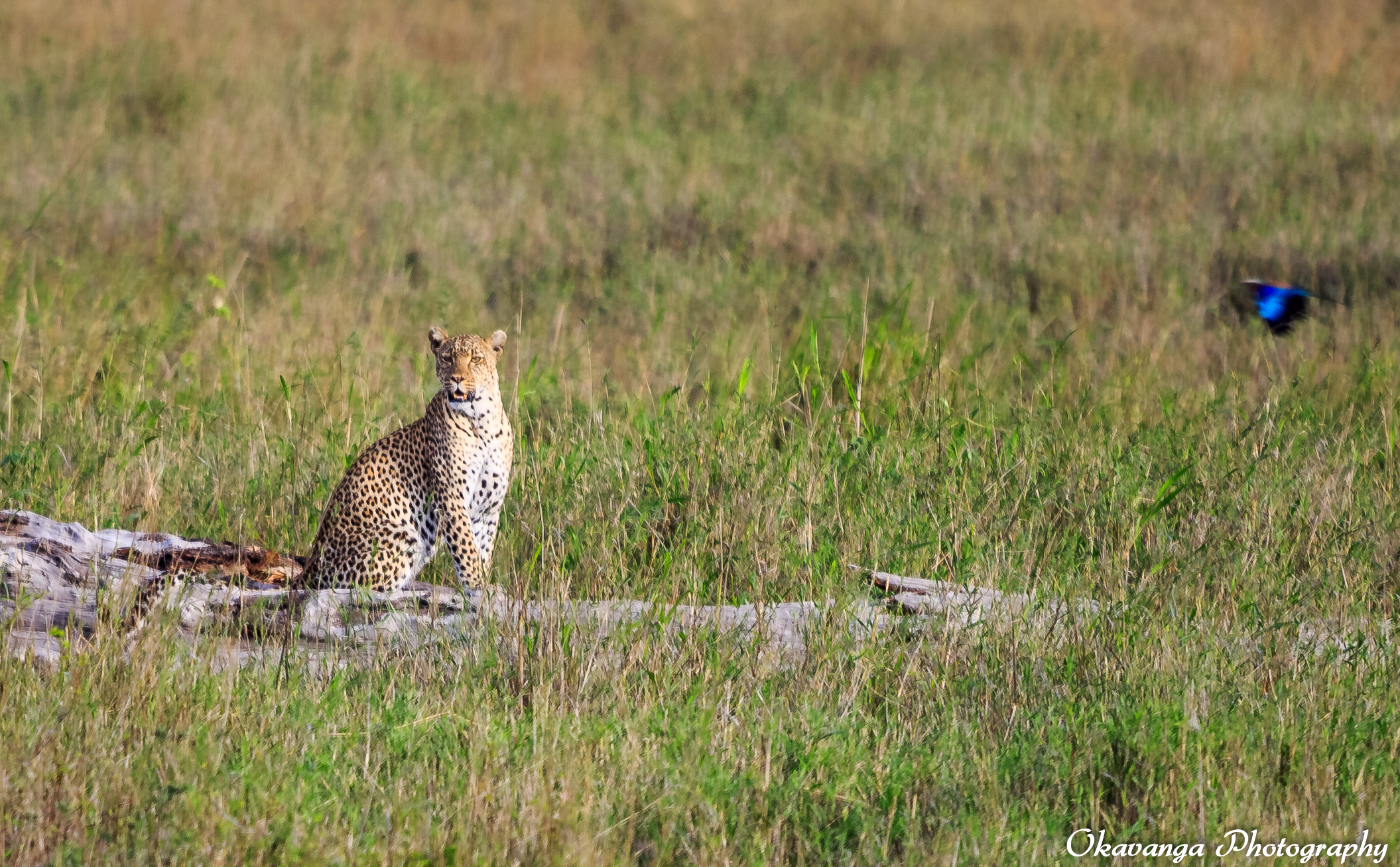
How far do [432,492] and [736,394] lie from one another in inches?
73.3

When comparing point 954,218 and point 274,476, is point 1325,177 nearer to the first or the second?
point 954,218

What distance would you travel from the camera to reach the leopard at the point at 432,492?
4492 mm

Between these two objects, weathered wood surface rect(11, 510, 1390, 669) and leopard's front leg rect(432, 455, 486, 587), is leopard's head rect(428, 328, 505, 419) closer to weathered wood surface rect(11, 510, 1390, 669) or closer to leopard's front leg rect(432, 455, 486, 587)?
leopard's front leg rect(432, 455, 486, 587)

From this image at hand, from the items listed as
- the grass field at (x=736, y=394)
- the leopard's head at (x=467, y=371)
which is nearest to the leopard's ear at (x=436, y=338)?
the leopard's head at (x=467, y=371)

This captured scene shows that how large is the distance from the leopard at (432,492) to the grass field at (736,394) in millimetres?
263

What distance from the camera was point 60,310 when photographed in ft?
25.2

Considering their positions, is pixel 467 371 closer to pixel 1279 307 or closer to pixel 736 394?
pixel 736 394

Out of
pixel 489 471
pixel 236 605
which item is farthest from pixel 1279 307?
pixel 236 605

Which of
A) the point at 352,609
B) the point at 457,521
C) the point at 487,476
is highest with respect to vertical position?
the point at 487,476

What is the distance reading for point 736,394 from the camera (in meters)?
6.15

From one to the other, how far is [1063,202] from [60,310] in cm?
667

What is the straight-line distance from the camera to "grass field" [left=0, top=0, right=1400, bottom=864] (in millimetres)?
3393

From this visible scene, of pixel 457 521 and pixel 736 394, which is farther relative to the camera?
pixel 736 394

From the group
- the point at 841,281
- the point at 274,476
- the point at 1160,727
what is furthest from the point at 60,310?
the point at 1160,727
